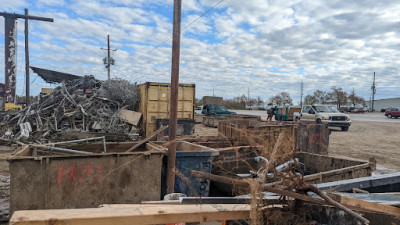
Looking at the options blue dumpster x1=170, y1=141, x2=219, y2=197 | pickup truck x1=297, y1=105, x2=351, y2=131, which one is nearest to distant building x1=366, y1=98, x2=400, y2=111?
pickup truck x1=297, y1=105, x2=351, y2=131

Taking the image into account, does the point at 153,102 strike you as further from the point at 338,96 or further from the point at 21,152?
the point at 338,96

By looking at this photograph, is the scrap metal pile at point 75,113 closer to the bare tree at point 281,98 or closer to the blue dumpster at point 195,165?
the blue dumpster at point 195,165

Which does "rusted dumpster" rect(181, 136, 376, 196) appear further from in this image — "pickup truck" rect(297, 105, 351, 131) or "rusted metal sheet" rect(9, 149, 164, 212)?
"pickup truck" rect(297, 105, 351, 131)

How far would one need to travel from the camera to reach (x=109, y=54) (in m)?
34.1

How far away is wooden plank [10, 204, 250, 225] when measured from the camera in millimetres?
1787

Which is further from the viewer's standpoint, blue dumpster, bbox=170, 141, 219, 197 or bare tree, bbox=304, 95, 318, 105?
bare tree, bbox=304, 95, 318, 105

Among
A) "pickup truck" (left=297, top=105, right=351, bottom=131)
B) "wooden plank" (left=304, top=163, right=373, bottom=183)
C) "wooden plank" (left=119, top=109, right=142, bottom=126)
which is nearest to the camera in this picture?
"wooden plank" (left=304, top=163, right=373, bottom=183)

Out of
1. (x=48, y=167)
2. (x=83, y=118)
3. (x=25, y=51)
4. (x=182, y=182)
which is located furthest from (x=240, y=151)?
(x=25, y=51)

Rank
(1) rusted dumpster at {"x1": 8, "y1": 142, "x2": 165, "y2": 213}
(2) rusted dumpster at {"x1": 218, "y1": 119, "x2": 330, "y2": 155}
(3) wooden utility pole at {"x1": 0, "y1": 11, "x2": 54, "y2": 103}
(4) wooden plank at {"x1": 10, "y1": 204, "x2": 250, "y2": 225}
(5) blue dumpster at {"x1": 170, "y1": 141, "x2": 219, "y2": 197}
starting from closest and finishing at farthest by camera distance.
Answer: (4) wooden plank at {"x1": 10, "y1": 204, "x2": 250, "y2": 225}, (1) rusted dumpster at {"x1": 8, "y1": 142, "x2": 165, "y2": 213}, (5) blue dumpster at {"x1": 170, "y1": 141, "x2": 219, "y2": 197}, (2) rusted dumpster at {"x1": 218, "y1": 119, "x2": 330, "y2": 155}, (3) wooden utility pole at {"x1": 0, "y1": 11, "x2": 54, "y2": 103}

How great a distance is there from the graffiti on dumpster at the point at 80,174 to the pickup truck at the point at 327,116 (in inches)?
704

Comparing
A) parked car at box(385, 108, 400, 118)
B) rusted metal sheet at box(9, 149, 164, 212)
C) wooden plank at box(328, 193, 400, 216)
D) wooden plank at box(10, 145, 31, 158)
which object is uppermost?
parked car at box(385, 108, 400, 118)

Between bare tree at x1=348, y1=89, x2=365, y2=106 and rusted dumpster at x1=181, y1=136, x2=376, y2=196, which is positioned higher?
bare tree at x1=348, y1=89, x2=365, y2=106

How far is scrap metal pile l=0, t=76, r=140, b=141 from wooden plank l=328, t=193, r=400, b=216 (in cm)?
1032

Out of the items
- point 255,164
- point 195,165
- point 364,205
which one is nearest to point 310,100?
point 255,164
